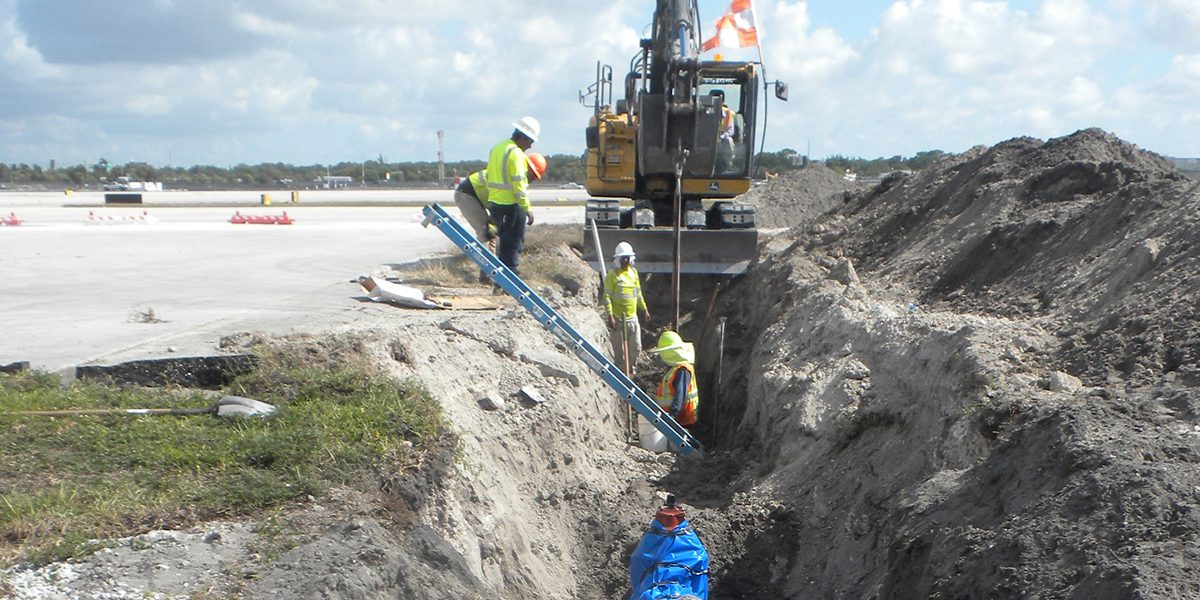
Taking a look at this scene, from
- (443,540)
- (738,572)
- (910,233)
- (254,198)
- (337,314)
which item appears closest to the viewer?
(443,540)

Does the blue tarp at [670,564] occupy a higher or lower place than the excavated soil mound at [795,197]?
lower

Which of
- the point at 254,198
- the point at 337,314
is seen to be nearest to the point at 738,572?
the point at 337,314

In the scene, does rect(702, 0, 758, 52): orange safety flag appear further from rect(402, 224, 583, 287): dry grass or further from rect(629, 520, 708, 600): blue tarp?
rect(629, 520, 708, 600): blue tarp

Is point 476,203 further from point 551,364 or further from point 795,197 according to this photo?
point 795,197

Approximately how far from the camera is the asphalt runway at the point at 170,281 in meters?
8.66

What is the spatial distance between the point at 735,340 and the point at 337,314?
5506mm

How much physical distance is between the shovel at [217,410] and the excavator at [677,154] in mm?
8718

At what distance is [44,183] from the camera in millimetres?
72562

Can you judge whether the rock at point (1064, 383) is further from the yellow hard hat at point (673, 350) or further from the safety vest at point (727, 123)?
the safety vest at point (727, 123)

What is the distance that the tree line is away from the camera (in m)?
62.8

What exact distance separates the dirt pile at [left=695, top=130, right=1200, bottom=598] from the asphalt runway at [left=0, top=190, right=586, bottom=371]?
443 centimetres

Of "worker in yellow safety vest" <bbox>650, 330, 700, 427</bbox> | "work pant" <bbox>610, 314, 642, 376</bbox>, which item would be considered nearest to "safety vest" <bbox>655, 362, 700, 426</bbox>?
"worker in yellow safety vest" <bbox>650, 330, 700, 427</bbox>

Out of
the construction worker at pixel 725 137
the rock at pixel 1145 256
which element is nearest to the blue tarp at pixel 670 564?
the rock at pixel 1145 256

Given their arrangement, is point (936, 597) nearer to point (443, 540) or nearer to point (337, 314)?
A: point (443, 540)
